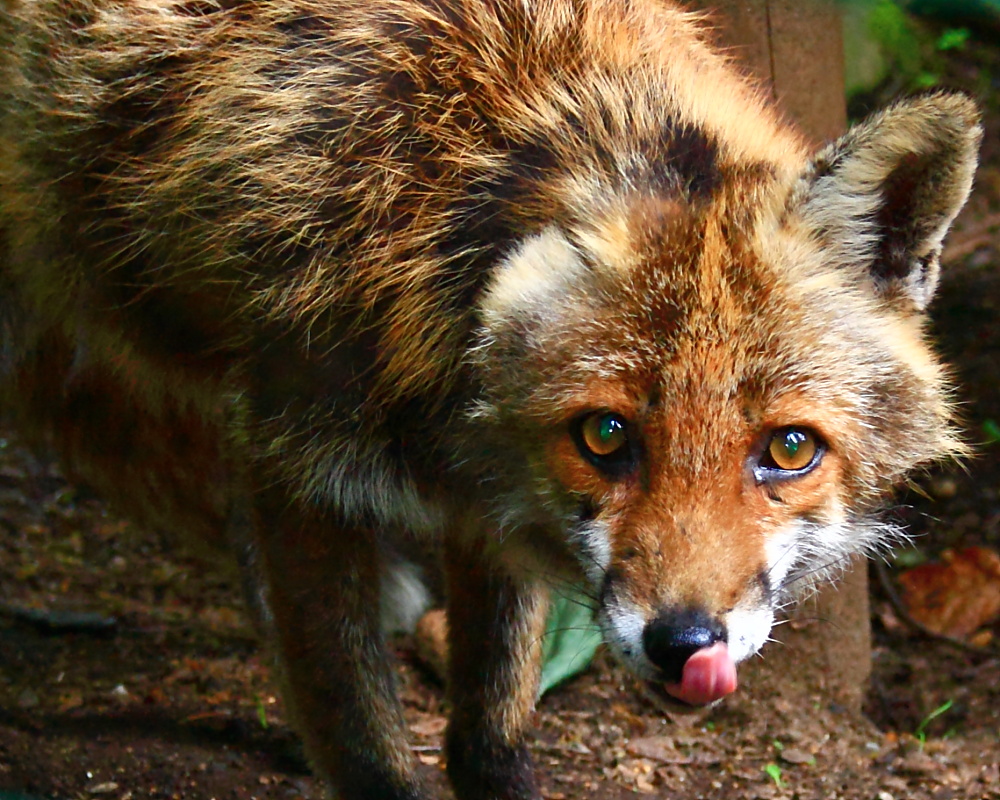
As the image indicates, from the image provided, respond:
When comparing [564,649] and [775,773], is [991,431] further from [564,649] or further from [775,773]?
[564,649]

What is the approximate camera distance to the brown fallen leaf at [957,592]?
646 centimetres

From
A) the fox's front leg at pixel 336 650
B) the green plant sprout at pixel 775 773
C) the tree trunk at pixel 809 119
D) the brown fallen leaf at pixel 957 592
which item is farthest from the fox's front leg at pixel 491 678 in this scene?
the brown fallen leaf at pixel 957 592

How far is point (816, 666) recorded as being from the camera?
220 inches

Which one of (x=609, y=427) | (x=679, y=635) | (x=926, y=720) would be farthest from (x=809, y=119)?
(x=679, y=635)

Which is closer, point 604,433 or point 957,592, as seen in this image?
point 604,433

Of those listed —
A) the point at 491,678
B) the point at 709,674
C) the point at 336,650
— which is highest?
the point at 709,674

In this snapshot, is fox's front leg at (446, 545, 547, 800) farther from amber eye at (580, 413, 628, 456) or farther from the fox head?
amber eye at (580, 413, 628, 456)

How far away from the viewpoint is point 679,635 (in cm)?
301

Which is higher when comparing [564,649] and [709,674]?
[709,674]

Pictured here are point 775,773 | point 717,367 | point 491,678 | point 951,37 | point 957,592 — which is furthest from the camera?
point 951,37

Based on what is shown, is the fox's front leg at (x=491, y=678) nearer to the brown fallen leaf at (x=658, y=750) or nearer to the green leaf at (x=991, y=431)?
the brown fallen leaf at (x=658, y=750)

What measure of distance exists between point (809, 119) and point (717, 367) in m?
2.46

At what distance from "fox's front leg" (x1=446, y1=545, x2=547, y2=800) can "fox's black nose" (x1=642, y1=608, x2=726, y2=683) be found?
5.46 feet

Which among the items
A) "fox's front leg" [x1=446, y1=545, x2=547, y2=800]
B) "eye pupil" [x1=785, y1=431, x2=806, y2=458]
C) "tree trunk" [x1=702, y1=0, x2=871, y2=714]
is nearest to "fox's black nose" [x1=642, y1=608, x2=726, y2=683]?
"eye pupil" [x1=785, y1=431, x2=806, y2=458]
